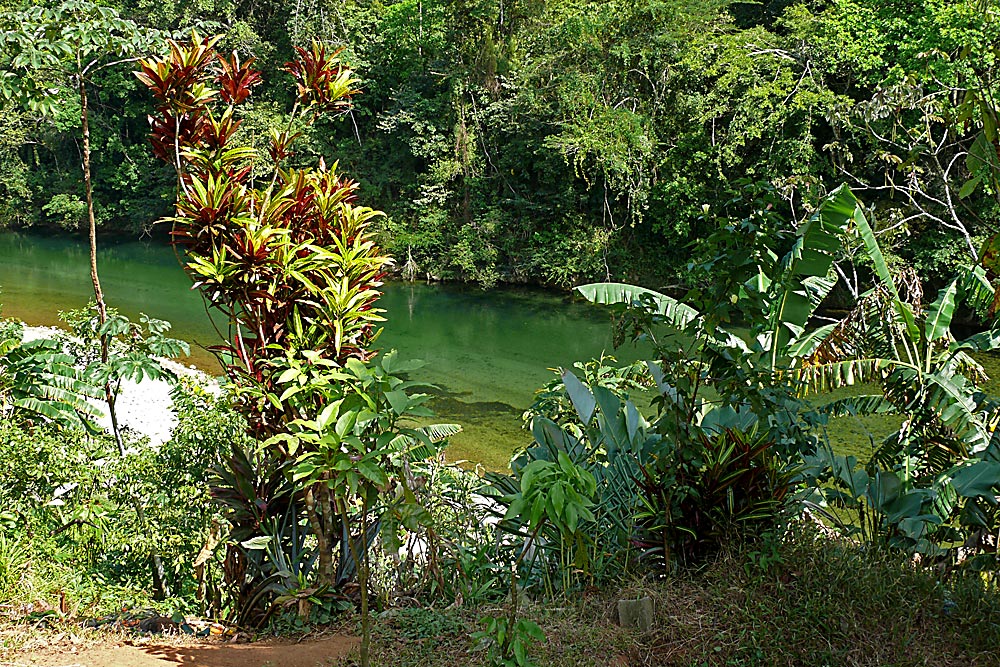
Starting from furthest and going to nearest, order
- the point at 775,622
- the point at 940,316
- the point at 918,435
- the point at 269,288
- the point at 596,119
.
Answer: the point at 596,119 → the point at 940,316 → the point at 918,435 → the point at 269,288 → the point at 775,622

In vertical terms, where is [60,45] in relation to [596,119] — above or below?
below

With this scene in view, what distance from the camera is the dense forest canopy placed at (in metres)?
13.6

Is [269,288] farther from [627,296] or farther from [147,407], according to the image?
[147,407]

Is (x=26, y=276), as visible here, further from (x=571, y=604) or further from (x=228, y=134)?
(x=571, y=604)

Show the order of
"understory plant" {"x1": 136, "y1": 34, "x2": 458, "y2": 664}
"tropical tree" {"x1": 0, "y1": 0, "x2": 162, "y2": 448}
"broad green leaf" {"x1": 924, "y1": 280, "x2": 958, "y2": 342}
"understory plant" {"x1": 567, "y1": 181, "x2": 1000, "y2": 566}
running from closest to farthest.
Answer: "understory plant" {"x1": 136, "y1": 34, "x2": 458, "y2": 664}, "understory plant" {"x1": 567, "y1": 181, "x2": 1000, "y2": 566}, "tropical tree" {"x1": 0, "y1": 0, "x2": 162, "y2": 448}, "broad green leaf" {"x1": 924, "y1": 280, "x2": 958, "y2": 342}

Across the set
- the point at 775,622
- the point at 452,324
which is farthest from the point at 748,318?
the point at 452,324

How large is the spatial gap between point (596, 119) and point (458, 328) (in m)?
5.14

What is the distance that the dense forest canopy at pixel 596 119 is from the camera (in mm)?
13594

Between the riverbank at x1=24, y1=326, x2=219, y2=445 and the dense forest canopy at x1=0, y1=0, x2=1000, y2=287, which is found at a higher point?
the dense forest canopy at x1=0, y1=0, x2=1000, y2=287

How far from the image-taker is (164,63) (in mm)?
3420

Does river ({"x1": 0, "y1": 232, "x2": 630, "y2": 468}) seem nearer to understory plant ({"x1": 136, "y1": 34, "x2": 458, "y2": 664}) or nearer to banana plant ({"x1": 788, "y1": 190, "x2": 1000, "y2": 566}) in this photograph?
banana plant ({"x1": 788, "y1": 190, "x2": 1000, "y2": 566})

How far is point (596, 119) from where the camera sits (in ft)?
55.9

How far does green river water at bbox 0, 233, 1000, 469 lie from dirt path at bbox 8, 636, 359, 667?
614 cm

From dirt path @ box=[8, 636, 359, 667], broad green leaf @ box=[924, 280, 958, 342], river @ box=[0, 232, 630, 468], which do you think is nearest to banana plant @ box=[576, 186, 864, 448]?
broad green leaf @ box=[924, 280, 958, 342]
